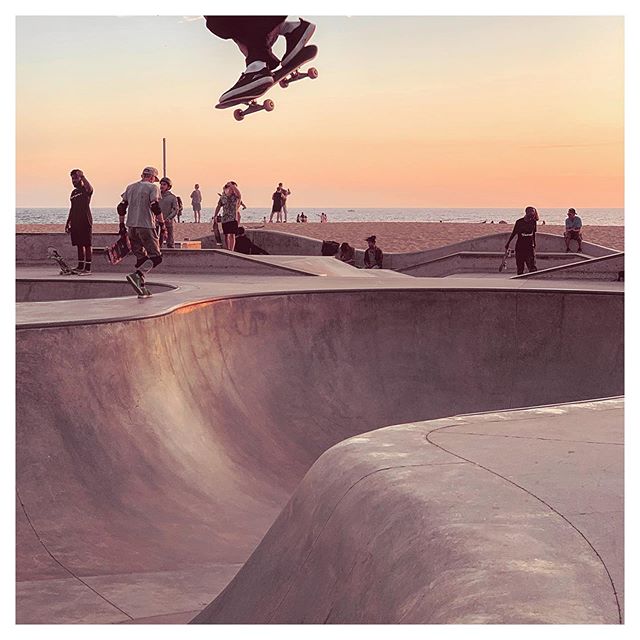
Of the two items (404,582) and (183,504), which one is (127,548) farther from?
(404,582)

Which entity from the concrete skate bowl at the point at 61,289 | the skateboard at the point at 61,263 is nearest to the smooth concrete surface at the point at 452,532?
the concrete skate bowl at the point at 61,289

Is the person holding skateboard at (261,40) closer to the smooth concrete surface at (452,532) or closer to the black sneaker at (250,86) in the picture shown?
the black sneaker at (250,86)

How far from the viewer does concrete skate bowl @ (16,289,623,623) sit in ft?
19.8

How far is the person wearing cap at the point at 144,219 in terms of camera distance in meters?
10.1

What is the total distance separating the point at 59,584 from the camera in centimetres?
583

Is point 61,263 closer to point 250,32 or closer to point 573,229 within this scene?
point 250,32

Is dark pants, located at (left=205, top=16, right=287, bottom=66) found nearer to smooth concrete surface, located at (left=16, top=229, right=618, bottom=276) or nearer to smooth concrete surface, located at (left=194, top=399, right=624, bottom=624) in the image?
smooth concrete surface, located at (left=16, top=229, right=618, bottom=276)

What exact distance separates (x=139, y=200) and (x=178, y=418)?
2.99 meters

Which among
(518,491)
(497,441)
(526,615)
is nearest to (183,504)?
(497,441)

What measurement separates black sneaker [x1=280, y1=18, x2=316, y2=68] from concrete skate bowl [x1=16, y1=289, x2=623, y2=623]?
653 cm

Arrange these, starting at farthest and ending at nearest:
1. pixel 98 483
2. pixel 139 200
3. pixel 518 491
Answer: pixel 139 200 → pixel 98 483 → pixel 518 491

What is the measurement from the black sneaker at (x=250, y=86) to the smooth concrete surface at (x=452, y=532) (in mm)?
12323
